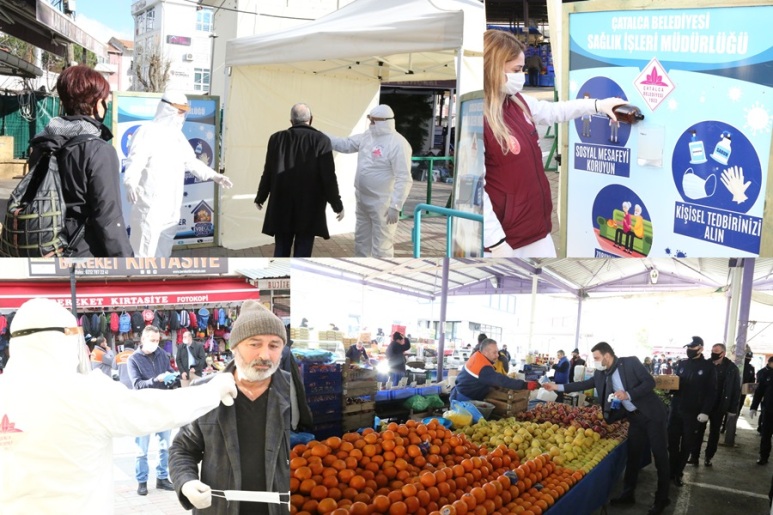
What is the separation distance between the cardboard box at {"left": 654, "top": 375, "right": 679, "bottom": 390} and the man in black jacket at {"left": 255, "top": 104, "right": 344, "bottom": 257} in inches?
65.6

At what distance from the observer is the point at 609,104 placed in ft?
9.97

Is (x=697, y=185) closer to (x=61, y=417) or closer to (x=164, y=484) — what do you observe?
(x=164, y=484)

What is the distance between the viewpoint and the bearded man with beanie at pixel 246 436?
7.29 ft

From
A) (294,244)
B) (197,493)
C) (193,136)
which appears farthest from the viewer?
(193,136)

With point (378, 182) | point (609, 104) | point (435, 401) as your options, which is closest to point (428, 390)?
point (435, 401)

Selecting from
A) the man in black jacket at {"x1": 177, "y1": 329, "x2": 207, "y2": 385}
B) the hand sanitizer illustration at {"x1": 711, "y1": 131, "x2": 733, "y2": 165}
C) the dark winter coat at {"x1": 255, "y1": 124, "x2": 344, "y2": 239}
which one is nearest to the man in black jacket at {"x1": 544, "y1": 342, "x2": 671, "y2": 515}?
the hand sanitizer illustration at {"x1": 711, "y1": 131, "x2": 733, "y2": 165}

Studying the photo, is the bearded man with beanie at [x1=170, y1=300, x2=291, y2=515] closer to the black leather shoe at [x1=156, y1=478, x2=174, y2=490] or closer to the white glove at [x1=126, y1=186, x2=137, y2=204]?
the black leather shoe at [x1=156, y1=478, x2=174, y2=490]

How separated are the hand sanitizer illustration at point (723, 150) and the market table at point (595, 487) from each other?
117cm

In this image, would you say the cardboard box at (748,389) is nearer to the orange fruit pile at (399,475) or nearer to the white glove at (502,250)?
the orange fruit pile at (399,475)

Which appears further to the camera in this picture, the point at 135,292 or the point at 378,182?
the point at 378,182

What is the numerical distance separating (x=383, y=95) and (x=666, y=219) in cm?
→ 164

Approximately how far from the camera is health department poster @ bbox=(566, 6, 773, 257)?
2766 millimetres

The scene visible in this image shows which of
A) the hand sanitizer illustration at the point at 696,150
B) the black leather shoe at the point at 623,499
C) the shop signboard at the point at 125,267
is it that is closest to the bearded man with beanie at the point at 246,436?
the shop signboard at the point at 125,267

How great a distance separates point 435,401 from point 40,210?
148 cm
